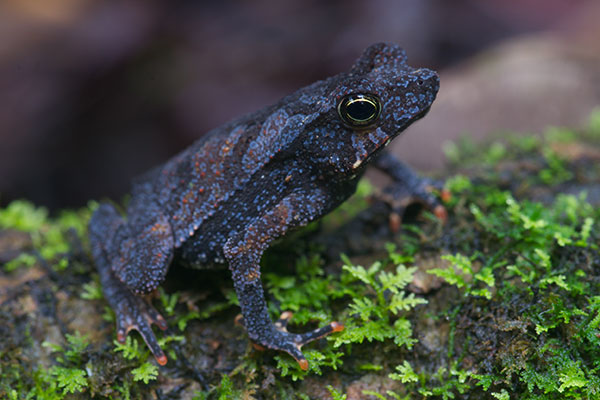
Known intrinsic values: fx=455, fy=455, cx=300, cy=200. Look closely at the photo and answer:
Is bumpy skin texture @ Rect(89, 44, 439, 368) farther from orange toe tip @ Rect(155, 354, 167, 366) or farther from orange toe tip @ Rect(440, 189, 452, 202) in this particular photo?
orange toe tip @ Rect(440, 189, 452, 202)

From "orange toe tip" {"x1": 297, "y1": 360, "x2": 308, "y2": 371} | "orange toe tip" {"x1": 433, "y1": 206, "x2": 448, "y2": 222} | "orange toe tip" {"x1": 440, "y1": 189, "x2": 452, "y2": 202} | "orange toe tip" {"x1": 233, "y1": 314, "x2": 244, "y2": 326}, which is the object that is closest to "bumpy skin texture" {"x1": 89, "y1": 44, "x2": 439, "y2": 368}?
"orange toe tip" {"x1": 297, "y1": 360, "x2": 308, "y2": 371}

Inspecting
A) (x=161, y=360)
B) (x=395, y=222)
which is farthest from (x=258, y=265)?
(x=395, y=222)

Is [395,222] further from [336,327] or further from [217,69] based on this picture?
[217,69]

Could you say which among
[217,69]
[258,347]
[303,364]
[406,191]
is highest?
[217,69]

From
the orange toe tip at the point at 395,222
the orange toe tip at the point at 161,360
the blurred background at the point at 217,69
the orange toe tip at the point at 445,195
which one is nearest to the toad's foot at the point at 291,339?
the orange toe tip at the point at 161,360

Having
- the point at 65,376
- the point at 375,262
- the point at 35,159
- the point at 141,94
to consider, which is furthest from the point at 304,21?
the point at 65,376

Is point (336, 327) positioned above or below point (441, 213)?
below

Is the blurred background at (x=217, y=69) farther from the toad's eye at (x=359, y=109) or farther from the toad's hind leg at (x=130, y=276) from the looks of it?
the toad's hind leg at (x=130, y=276)
